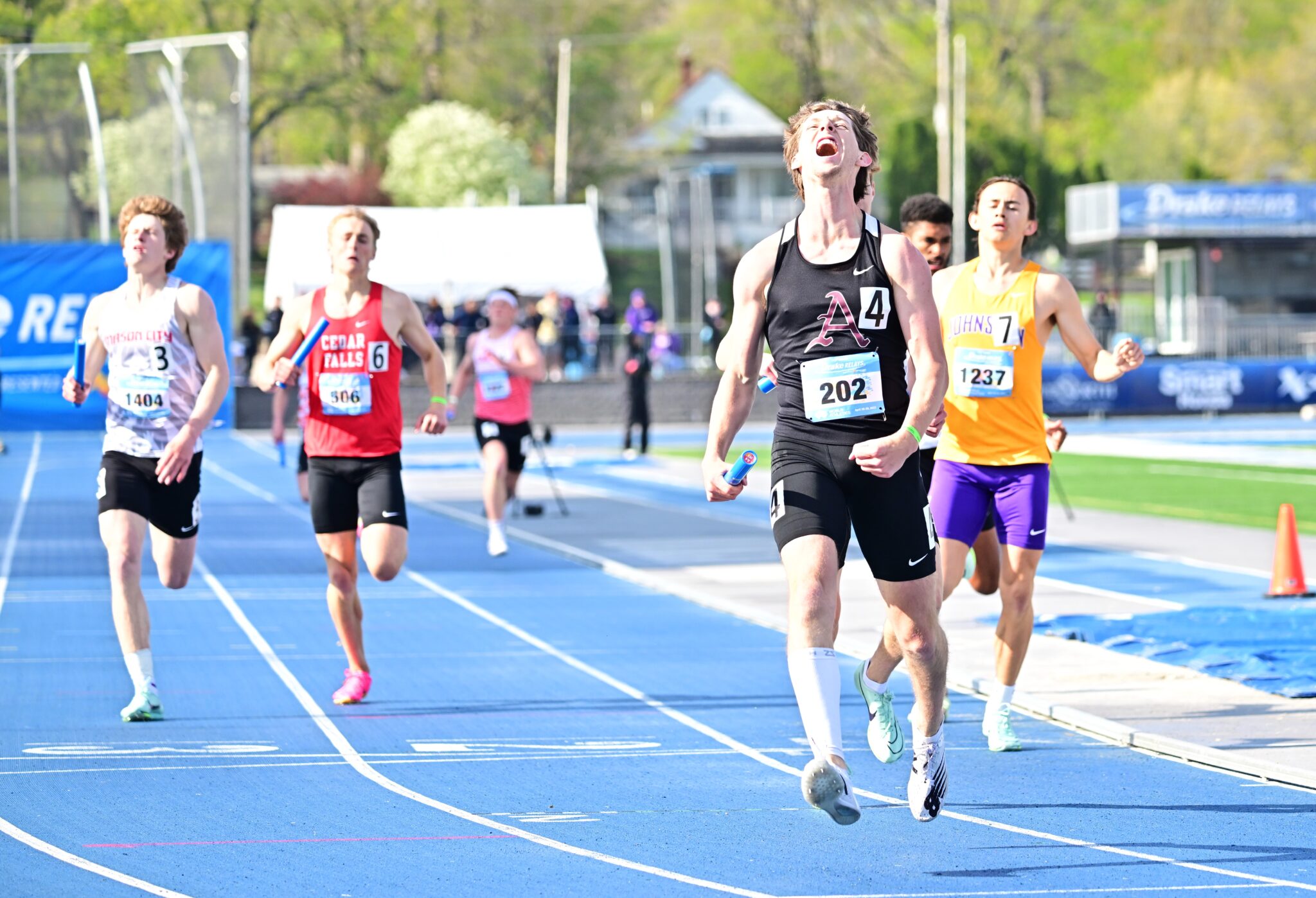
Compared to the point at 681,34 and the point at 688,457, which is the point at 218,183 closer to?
the point at 688,457

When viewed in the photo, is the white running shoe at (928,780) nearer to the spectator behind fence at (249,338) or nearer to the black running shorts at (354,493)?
the black running shorts at (354,493)

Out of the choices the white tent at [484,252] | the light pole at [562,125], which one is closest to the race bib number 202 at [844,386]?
the white tent at [484,252]

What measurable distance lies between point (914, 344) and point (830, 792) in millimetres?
1361

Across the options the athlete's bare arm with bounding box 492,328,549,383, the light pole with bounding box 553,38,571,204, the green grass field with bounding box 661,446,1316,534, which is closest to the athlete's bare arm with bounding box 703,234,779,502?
the athlete's bare arm with bounding box 492,328,549,383

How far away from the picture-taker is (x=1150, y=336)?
46875mm

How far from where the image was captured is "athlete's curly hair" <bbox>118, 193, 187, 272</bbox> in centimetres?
882

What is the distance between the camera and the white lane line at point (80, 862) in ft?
18.7

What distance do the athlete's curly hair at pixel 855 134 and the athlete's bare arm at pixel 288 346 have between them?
3.33 m

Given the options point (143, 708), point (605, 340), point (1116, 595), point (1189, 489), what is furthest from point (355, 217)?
point (605, 340)

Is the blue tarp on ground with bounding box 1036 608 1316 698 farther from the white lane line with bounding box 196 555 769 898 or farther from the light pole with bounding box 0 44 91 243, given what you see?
the light pole with bounding box 0 44 91 243

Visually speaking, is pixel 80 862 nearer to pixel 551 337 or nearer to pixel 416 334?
pixel 416 334

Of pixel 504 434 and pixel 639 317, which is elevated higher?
pixel 639 317

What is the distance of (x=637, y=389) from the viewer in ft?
99.8

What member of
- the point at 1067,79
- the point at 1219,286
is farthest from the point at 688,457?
the point at 1067,79
